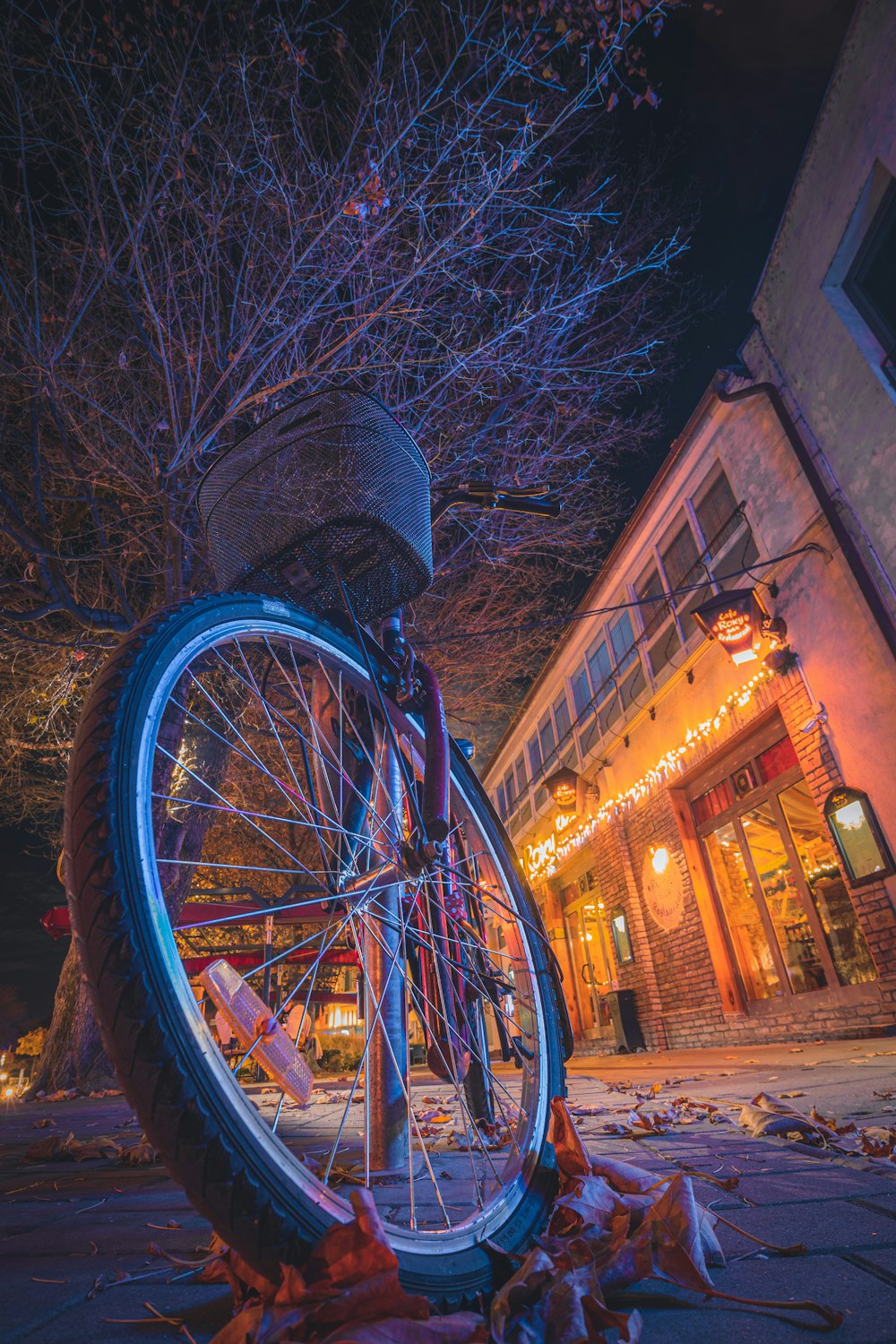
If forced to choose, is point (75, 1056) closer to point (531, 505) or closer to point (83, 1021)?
point (83, 1021)

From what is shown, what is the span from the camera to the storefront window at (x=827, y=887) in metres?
6.60

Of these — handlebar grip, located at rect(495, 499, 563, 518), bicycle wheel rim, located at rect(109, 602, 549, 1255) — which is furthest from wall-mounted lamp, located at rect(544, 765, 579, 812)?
bicycle wheel rim, located at rect(109, 602, 549, 1255)

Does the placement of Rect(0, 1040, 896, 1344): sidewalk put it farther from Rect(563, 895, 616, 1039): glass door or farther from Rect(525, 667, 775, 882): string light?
Rect(563, 895, 616, 1039): glass door

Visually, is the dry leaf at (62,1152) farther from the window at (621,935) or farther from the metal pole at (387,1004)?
the window at (621,935)

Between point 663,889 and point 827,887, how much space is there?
3.11m

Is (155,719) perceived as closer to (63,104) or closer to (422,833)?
(422,833)

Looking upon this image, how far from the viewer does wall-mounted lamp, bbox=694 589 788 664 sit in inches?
299

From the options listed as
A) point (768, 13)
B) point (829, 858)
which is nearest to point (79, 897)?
point (829, 858)

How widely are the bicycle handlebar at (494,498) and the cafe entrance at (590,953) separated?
35.1 feet

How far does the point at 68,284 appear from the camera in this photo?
589 cm

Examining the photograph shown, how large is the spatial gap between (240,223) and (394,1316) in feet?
23.3

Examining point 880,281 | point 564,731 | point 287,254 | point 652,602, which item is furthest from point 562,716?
point 287,254

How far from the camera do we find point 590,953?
43.8 ft

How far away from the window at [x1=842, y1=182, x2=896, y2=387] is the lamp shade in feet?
8.40
